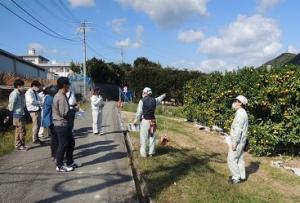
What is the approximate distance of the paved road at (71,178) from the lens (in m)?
7.77

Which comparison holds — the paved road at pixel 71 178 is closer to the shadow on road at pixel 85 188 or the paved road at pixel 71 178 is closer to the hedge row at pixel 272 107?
the shadow on road at pixel 85 188

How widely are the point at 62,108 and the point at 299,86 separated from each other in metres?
6.76

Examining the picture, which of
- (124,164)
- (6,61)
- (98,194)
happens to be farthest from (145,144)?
(6,61)

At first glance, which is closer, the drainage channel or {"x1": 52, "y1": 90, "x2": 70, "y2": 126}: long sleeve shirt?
the drainage channel

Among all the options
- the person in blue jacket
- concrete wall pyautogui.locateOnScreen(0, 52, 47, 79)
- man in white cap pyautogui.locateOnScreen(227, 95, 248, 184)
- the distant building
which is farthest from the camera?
concrete wall pyautogui.locateOnScreen(0, 52, 47, 79)

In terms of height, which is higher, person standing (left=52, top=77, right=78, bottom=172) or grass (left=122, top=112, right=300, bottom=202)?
person standing (left=52, top=77, right=78, bottom=172)

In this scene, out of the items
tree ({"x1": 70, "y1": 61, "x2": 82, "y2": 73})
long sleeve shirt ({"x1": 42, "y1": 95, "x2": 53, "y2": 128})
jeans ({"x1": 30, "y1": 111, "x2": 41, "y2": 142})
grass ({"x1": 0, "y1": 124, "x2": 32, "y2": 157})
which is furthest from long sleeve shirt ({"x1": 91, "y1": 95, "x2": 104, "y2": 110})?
tree ({"x1": 70, "y1": 61, "x2": 82, "y2": 73})

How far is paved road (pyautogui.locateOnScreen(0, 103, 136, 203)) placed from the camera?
25.5 feet

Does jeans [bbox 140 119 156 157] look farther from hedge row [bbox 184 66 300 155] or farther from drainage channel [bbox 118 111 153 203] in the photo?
hedge row [bbox 184 66 300 155]

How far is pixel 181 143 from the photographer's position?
49.6 ft

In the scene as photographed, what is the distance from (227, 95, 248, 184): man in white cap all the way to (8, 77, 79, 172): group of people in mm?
3566

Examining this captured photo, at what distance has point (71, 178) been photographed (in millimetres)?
9047

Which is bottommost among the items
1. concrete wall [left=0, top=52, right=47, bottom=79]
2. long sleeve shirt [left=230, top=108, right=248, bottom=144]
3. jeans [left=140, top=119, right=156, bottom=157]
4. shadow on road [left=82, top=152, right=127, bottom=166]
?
shadow on road [left=82, top=152, right=127, bottom=166]

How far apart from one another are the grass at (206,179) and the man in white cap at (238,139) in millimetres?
255
